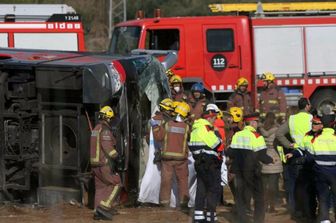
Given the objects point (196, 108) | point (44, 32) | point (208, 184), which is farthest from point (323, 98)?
point (208, 184)

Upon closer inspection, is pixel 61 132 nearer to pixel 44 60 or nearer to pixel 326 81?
pixel 44 60

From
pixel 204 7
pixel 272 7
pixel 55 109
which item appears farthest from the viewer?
pixel 204 7

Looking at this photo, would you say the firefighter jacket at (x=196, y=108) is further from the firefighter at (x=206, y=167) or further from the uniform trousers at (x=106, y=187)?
the firefighter at (x=206, y=167)

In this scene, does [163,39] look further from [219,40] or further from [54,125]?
[54,125]

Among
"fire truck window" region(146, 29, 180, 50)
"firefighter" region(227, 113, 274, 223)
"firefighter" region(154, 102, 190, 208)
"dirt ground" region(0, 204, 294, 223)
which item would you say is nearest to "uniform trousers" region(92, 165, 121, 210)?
"dirt ground" region(0, 204, 294, 223)

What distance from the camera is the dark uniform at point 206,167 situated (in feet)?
32.2

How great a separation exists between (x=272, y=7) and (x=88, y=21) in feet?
133

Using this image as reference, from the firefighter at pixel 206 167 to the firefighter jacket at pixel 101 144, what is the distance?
111 centimetres

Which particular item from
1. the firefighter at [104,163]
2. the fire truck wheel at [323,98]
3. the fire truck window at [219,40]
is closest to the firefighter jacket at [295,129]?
the firefighter at [104,163]

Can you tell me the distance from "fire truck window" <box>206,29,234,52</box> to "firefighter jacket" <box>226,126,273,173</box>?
7182mm

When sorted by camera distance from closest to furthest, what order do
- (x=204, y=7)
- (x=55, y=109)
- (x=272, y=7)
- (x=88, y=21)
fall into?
(x=55, y=109)
(x=272, y=7)
(x=204, y=7)
(x=88, y=21)

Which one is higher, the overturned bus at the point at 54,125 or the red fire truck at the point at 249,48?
the red fire truck at the point at 249,48

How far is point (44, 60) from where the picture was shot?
36.4ft

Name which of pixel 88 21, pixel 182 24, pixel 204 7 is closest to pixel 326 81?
pixel 182 24
